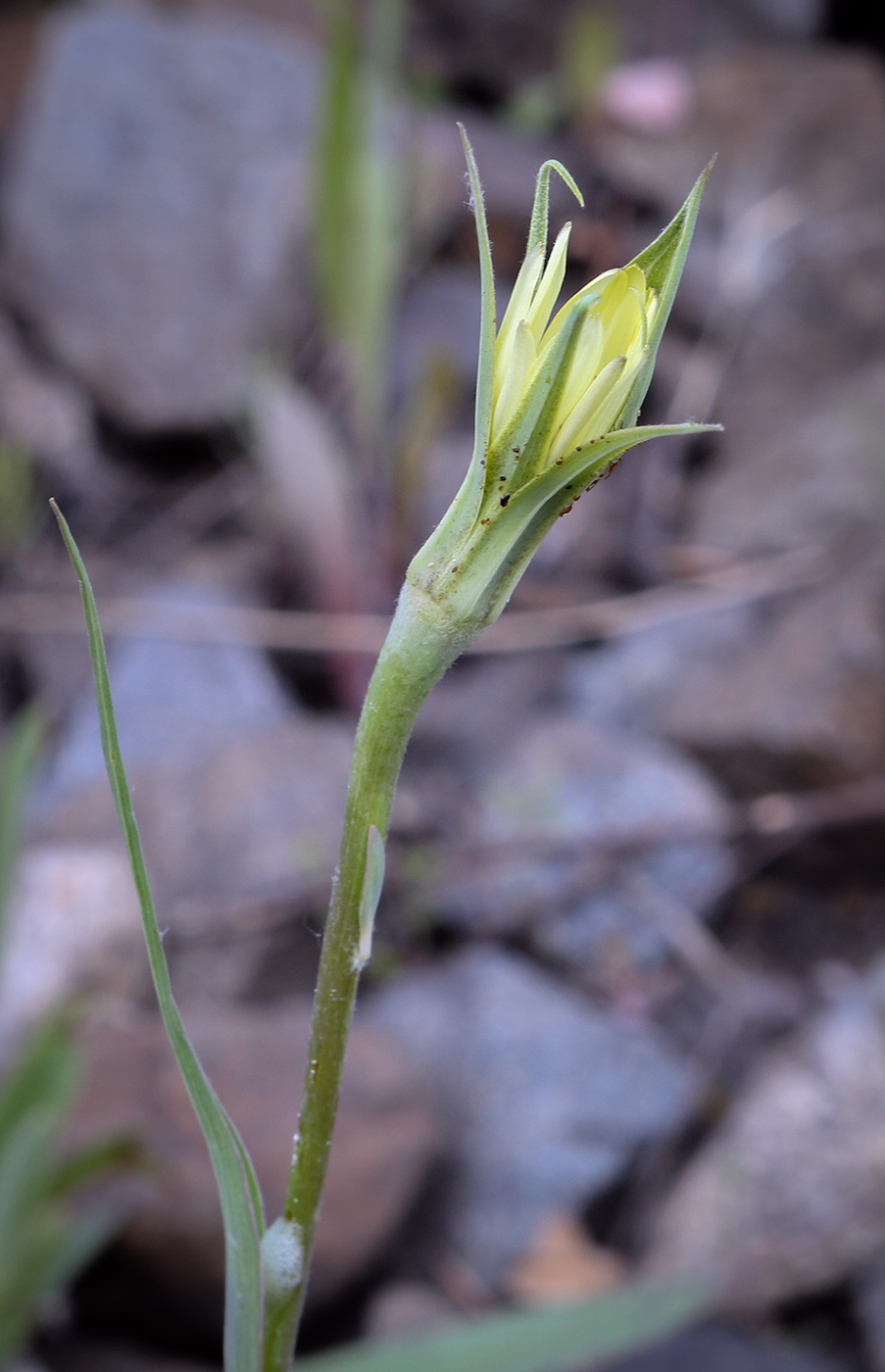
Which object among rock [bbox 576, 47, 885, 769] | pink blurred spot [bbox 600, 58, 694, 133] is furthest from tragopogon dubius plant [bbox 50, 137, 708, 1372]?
pink blurred spot [bbox 600, 58, 694, 133]

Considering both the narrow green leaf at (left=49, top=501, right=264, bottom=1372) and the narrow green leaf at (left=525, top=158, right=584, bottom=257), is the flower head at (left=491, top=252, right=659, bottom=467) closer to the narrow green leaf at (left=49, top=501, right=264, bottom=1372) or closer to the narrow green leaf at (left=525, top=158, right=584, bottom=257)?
the narrow green leaf at (left=525, top=158, right=584, bottom=257)

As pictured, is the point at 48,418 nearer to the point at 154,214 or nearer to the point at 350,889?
the point at 154,214

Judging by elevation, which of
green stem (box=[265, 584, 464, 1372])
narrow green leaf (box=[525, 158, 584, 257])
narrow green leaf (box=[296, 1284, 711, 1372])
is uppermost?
narrow green leaf (box=[525, 158, 584, 257])

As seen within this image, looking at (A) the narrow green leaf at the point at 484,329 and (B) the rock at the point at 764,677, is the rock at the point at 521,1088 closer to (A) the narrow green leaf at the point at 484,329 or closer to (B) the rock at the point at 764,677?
(B) the rock at the point at 764,677

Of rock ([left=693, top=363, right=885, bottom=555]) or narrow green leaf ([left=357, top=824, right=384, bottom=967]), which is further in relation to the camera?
rock ([left=693, top=363, right=885, bottom=555])

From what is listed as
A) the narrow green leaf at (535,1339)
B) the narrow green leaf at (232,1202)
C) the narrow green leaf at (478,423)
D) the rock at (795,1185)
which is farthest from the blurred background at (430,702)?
the narrow green leaf at (478,423)

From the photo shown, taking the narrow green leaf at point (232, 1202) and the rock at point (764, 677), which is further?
the rock at point (764, 677)

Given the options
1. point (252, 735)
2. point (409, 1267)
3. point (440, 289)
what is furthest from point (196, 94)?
point (409, 1267)

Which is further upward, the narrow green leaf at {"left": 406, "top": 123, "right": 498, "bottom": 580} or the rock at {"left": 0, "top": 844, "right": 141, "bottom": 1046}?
the narrow green leaf at {"left": 406, "top": 123, "right": 498, "bottom": 580}
